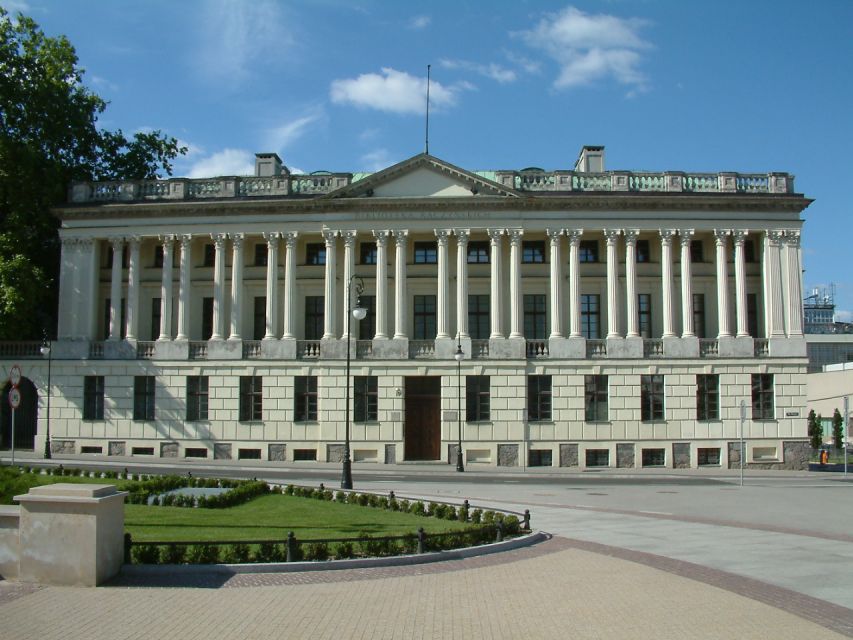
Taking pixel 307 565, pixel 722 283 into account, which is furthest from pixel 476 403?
pixel 307 565

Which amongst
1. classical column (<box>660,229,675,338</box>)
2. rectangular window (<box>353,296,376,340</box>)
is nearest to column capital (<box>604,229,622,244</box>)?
classical column (<box>660,229,675,338</box>)

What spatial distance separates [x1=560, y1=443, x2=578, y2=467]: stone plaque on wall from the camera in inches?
1772

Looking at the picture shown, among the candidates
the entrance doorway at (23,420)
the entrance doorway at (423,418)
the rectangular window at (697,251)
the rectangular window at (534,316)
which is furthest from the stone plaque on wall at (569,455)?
the entrance doorway at (23,420)

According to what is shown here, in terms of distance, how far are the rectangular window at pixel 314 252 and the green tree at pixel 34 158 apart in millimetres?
15579

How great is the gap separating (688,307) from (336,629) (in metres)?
39.2

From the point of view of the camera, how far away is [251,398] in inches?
1820

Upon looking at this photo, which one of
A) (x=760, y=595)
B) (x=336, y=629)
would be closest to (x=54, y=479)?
(x=336, y=629)

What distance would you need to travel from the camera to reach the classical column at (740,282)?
46.1 meters

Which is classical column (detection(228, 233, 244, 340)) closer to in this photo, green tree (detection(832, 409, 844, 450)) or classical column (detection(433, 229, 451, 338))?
classical column (detection(433, 229, 451, 338))

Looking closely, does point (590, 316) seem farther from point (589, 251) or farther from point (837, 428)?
point (837, 428)

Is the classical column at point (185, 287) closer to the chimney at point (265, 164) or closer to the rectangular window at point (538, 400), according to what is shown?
the chimney at point (265, 164)

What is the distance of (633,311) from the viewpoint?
46.0m

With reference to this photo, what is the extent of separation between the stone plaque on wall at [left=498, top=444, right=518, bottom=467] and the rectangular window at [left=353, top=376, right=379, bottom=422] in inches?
286

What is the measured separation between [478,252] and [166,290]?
61.5 feet
